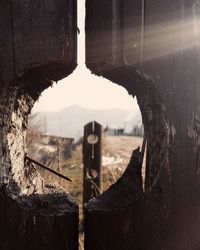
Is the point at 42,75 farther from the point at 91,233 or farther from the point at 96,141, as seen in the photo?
the point at 96,141

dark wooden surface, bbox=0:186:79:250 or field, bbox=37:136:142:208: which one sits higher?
dark wooden surface, bbox=0:186:79:250

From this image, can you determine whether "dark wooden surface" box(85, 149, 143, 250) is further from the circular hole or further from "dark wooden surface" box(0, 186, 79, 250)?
the circular hole

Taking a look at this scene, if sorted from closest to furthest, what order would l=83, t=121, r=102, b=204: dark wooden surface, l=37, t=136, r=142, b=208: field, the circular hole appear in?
l=83, t=121, r=102, b=204: dark wooden surface
the circular hole
l=37, t=136, r=142, b=208: field

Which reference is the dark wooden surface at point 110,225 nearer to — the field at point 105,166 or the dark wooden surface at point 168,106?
the dark wooden surface at point 168,106

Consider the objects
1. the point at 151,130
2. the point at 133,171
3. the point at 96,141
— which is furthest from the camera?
the point at 96,141

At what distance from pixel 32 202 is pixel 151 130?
Answer: 55cm

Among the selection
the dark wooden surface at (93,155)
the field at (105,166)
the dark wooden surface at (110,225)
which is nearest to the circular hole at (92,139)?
the dark wooden surface at (93,155)

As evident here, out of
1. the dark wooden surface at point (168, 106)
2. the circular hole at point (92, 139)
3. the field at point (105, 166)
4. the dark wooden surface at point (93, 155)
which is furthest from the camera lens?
the field at point (105, 166)

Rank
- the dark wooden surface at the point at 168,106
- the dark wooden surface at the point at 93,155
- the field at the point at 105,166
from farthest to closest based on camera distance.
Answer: the field at the point at 105,166
the dark wooden surface at the point at 93,155
the dark wooden surface at the point at 168,106

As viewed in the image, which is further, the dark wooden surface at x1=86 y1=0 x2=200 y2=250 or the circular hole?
the circular hole

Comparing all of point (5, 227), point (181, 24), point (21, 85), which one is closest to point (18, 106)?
point (21, 85)

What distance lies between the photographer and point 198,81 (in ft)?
4.23

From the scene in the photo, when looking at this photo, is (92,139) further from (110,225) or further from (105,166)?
(105,166)

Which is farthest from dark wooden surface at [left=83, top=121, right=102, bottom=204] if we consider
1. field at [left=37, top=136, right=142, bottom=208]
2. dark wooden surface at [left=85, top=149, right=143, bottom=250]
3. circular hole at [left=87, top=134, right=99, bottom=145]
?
dark wooden surface at [left=85, top=149, right=143, bottom=250]
